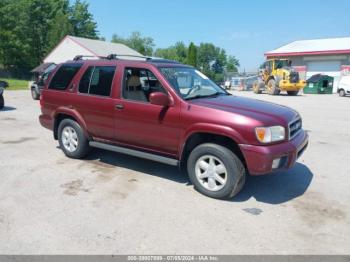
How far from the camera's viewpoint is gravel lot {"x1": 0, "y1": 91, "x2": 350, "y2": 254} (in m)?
3.62

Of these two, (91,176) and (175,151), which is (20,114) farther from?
(175,151)

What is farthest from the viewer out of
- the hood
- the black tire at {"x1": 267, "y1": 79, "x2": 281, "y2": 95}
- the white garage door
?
the white garage door

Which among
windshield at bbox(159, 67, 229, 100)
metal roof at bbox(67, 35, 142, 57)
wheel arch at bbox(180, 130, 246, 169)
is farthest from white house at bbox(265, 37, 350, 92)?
wheel arch at bbox(180, 130, 246, 169)

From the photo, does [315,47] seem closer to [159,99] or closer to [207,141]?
[207,141]

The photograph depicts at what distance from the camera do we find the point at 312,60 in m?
39.0

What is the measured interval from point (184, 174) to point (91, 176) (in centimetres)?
155

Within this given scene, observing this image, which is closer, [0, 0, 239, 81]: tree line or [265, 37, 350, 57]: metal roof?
[265, 37, 350, 57]: metal roof

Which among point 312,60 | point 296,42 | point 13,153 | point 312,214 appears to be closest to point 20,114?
point 13,153

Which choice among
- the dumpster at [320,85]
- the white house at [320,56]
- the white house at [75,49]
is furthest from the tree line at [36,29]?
the dumpster at [320,85]

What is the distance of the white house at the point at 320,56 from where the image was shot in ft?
120

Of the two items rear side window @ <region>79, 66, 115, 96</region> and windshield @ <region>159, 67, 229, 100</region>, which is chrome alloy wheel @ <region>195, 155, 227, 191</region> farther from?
rear side window @ <region>79, 66, 115, 96</region>

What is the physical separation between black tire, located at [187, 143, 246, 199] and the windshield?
87 centimetres

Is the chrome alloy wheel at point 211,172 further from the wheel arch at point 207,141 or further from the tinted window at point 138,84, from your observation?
the tinted window at point 138,84

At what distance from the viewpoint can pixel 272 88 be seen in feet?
88.1
